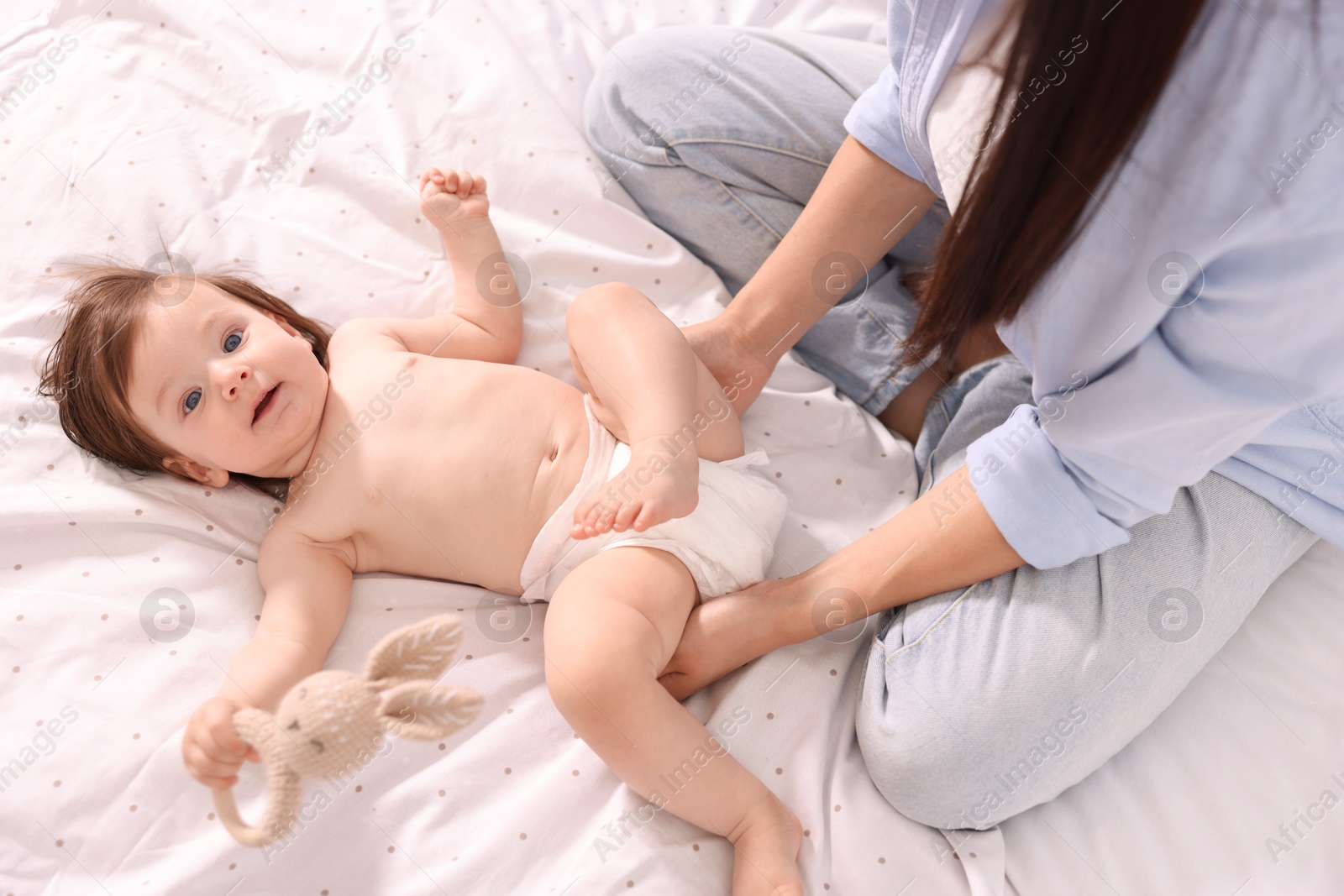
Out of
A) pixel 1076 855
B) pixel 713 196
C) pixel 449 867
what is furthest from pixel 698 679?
pixel 713 196

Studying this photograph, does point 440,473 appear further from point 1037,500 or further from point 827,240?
point 1037,500

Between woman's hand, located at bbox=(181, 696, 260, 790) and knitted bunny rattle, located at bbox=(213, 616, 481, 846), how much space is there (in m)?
0.08

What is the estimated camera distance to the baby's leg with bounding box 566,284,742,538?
863mm

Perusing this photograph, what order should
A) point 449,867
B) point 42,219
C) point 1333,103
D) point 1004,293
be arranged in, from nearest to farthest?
point 1333,103 → point 1004,293 → point 449,867 → point 42,219

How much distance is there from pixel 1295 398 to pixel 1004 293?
0.83ft

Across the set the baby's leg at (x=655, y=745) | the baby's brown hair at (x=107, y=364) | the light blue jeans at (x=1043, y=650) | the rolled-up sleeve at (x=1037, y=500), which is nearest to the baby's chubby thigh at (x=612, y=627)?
the baby's leg at (x=655, y=745)

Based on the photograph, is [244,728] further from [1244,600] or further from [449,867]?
[1244,600]

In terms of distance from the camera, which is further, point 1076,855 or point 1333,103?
point 1076,855

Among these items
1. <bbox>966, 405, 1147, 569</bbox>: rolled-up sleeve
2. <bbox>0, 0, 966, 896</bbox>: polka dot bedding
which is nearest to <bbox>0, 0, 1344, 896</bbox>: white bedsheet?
<bbox>0, 0, 966, 896</bbox>: polka dot bedding

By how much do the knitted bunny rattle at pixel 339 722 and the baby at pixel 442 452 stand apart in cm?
25

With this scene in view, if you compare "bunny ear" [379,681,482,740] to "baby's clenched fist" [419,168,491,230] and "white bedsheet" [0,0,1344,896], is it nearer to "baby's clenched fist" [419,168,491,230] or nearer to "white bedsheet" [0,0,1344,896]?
"white bedsheet" [0,0,1344,896]

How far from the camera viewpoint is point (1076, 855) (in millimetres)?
870

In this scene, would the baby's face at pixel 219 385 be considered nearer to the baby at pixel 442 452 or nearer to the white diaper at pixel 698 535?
the baby at pixel 442 452

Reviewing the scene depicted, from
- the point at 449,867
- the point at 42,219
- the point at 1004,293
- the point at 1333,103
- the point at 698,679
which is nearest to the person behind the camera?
the point at 1333,103
